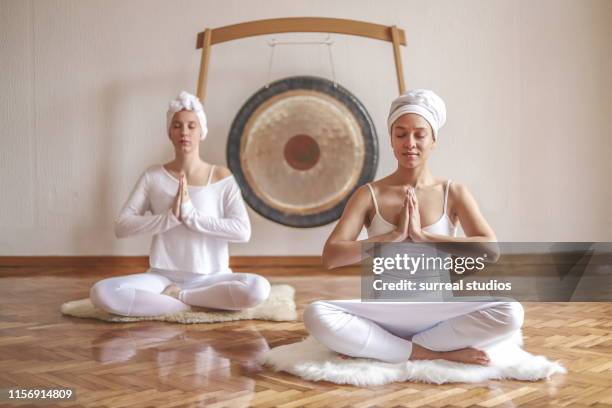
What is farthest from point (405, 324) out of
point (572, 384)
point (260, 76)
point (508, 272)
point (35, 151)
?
point (35, 151)

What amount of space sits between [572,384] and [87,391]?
1204mm

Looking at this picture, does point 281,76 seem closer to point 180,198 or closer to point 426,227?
point 180,198

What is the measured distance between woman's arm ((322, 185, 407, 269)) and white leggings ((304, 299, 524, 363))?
5.0 inches

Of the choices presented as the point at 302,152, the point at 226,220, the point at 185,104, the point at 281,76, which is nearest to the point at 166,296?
the point at 226,220

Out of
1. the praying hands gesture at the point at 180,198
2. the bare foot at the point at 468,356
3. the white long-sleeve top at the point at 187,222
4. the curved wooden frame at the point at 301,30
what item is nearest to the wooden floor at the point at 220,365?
the bare foot at the point at 468,356

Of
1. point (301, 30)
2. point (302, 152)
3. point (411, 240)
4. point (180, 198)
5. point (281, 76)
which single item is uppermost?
point (301, 30)

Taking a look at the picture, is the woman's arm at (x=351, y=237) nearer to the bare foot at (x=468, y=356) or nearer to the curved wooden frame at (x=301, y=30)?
the bare foot at (x=468, y=356)

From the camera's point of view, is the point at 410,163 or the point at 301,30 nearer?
the point at 410,163

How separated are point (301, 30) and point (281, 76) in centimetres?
58

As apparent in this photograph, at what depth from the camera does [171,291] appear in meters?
2.90

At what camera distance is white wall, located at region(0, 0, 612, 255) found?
165 inches

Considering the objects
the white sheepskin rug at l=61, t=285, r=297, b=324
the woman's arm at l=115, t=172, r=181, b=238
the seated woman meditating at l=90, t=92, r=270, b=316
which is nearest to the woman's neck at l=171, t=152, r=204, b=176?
the seated woman meditating at l=90, t=92, r=270, b=316

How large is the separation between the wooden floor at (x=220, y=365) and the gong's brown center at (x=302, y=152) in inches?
45.3

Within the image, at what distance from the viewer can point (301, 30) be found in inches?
146
